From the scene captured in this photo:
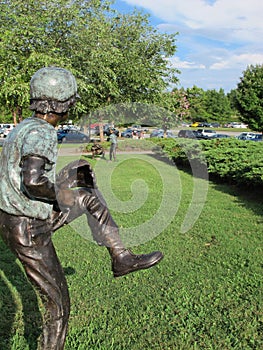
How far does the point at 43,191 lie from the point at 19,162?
0.24 meters

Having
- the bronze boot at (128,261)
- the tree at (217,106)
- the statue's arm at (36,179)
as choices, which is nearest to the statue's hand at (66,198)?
the statue's arm at (36,179)

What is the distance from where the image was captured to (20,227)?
7.54ft

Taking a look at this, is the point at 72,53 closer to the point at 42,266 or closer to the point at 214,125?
the point at 42,266

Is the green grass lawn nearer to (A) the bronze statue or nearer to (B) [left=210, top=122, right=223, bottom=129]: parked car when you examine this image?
(A) the bronze statue

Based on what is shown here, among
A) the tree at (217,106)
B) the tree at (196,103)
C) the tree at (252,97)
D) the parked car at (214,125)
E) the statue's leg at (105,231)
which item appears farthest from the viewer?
the tree at (217,106)

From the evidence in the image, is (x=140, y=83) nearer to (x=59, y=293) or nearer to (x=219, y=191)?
(x=219, y=191)

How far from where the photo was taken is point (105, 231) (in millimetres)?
2555

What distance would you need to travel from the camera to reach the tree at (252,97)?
33.6 m

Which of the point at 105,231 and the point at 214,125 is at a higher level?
the point at 105,231

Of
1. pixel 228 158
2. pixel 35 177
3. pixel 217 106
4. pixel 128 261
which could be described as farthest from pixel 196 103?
pixel 35 177

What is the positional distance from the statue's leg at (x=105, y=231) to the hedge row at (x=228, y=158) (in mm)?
7768

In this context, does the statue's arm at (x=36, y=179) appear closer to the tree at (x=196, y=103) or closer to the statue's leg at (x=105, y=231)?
the statue's leg at (x=105, y=231)

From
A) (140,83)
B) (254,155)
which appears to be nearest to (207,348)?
(254,155)

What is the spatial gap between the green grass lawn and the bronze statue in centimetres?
142
